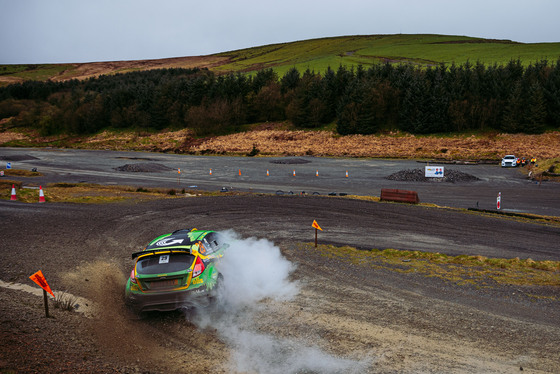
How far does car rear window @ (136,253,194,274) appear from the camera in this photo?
9.03 metres

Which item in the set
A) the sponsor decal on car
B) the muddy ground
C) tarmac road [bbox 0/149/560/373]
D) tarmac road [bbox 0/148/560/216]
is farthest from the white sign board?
the sponsor decal on car

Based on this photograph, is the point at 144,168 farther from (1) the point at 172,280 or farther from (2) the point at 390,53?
(2) the point at 390,53

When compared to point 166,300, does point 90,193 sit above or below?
below

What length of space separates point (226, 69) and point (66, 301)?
153778mm

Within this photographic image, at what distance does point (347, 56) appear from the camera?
13700cm

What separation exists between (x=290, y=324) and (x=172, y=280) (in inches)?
116

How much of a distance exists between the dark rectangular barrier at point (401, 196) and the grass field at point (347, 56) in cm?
8334

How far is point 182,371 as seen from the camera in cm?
716

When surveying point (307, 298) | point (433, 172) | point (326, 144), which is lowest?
point (433, 172)

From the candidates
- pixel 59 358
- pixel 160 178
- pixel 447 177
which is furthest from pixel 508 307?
pixel 160 178

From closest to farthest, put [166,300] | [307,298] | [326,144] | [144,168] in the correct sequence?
[166,300] < [307,298] < [144,168] < [326,144]

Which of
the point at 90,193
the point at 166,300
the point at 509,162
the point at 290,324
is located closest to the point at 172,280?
the point at 166,300

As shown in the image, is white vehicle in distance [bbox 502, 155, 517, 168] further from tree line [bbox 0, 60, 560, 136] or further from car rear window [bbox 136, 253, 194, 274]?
car rear window [bbox 136, 253, 194, 274]

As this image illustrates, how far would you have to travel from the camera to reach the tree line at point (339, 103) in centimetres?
6762
